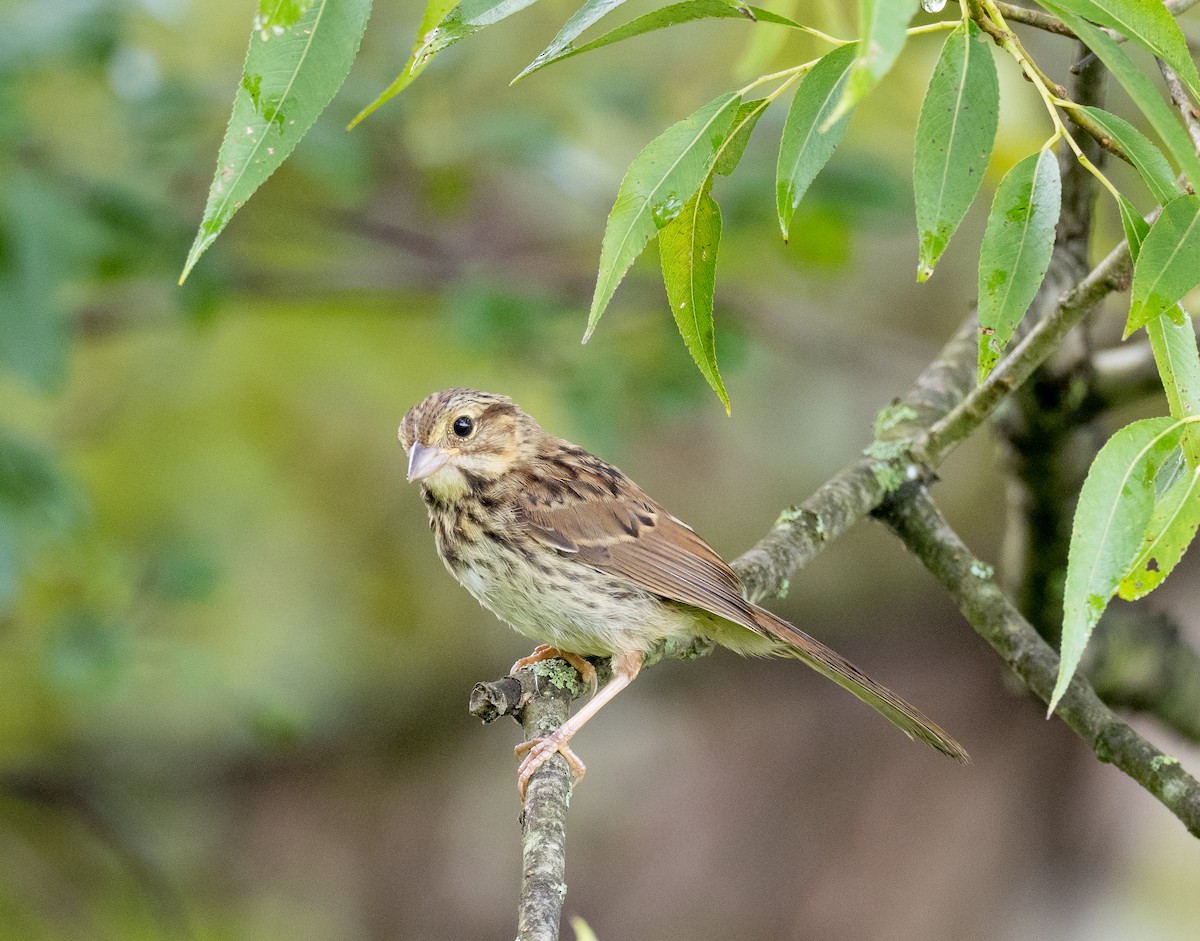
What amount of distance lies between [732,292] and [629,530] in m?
2.02

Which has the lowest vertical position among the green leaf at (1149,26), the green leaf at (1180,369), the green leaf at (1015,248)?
the green leaf at (1180,369)

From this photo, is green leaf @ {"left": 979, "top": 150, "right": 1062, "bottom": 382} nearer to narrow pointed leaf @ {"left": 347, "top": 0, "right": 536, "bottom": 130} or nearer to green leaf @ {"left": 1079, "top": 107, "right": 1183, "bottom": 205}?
green leaf @ {"left": 1079, "top": 107, "right": 1183, "bottom": 205}

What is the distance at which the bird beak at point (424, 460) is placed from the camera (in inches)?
144

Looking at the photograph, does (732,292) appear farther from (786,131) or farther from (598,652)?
(786,131)

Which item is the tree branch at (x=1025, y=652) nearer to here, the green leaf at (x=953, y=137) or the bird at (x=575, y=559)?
the bird at (x=575, y=559)

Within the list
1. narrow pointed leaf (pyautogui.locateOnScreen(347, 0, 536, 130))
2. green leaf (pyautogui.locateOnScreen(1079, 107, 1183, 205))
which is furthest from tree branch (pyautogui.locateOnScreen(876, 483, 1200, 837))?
narrow pointed leaf (pyautogui.locateOnScreen(347, 0, 536, 130))

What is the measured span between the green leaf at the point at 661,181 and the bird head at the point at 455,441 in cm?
186

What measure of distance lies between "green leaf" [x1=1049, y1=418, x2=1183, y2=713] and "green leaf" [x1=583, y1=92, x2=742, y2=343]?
0.73 m

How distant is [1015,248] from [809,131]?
1.17 ft

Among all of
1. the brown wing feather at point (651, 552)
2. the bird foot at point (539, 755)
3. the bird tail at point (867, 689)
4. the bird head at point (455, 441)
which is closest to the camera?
the bird foot at point (539, 755)

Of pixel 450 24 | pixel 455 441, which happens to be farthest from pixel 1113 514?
pixel 455 441

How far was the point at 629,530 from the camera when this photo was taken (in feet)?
12.7

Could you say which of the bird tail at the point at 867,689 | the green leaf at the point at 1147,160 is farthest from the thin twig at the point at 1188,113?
the bird tail at the point at 867,689

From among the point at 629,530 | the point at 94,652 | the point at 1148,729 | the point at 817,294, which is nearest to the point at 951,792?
the point at 1148,729
